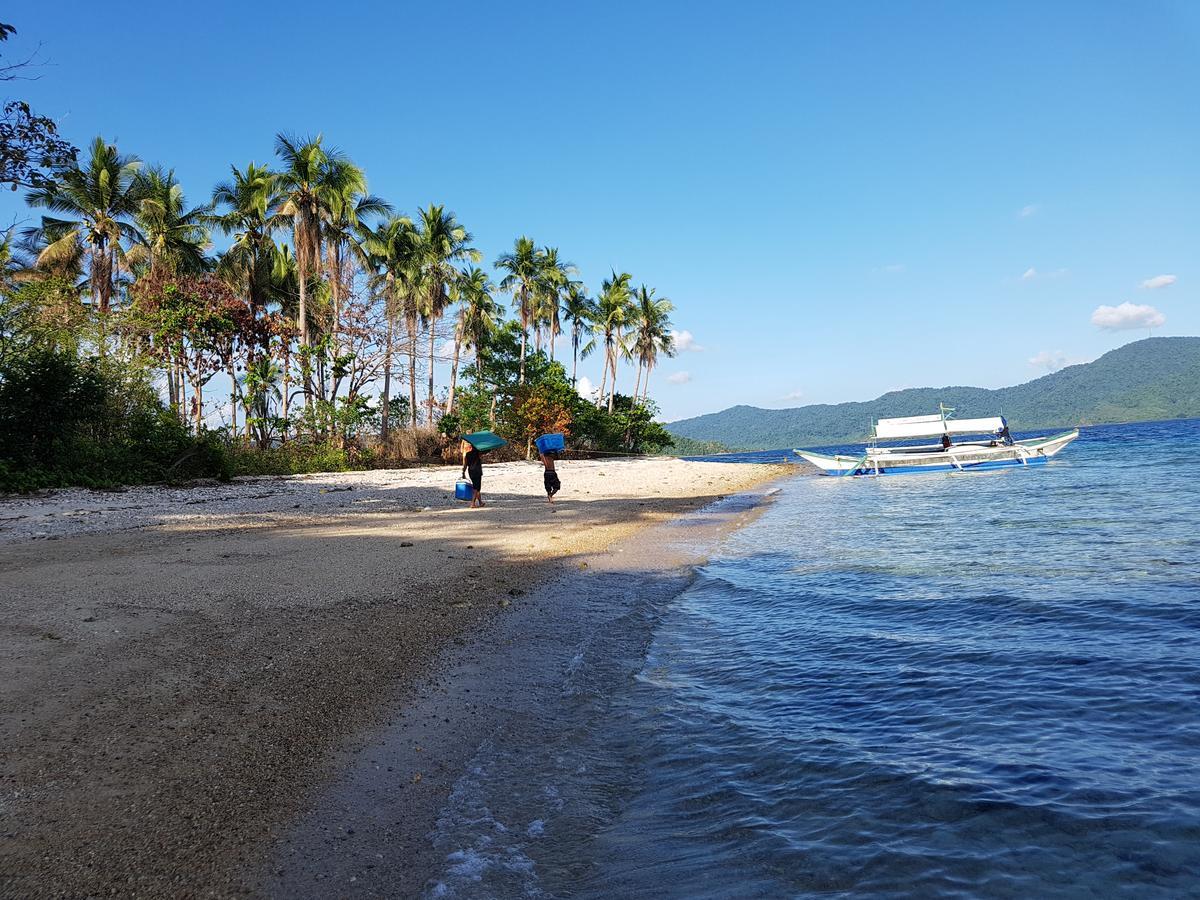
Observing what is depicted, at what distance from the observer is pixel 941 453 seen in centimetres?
3419

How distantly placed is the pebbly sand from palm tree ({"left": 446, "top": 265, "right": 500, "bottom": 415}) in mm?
37060

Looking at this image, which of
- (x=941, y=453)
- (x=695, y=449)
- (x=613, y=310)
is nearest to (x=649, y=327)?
(x=613, y=310)

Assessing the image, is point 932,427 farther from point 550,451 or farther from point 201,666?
point 201,666

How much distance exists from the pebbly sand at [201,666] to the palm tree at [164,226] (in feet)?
87.0

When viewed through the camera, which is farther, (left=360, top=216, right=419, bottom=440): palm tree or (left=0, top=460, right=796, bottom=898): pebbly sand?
(left=360, top=216, right=419, bottom=440): palm tree

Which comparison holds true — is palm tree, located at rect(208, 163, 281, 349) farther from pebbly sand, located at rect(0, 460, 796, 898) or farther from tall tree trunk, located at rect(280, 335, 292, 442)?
pebbly sand, located at rect(0, 460, 796, 898)

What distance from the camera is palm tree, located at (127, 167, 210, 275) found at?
3475 cm

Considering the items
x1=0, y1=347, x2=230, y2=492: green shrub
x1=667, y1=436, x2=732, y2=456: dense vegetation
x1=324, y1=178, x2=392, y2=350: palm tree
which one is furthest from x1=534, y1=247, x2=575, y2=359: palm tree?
x1=667, y1=436, x2=732, y2=456: dense vegetation

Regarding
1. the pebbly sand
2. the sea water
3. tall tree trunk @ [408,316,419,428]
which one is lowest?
the sea water

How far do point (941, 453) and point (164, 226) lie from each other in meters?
42.2

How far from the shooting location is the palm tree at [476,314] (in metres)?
48.8

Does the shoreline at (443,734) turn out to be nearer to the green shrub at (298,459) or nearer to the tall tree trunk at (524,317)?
the green shrub at (298,459)

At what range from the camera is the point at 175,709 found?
4.69 metres

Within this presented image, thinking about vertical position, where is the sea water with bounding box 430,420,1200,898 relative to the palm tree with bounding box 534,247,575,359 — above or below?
below
